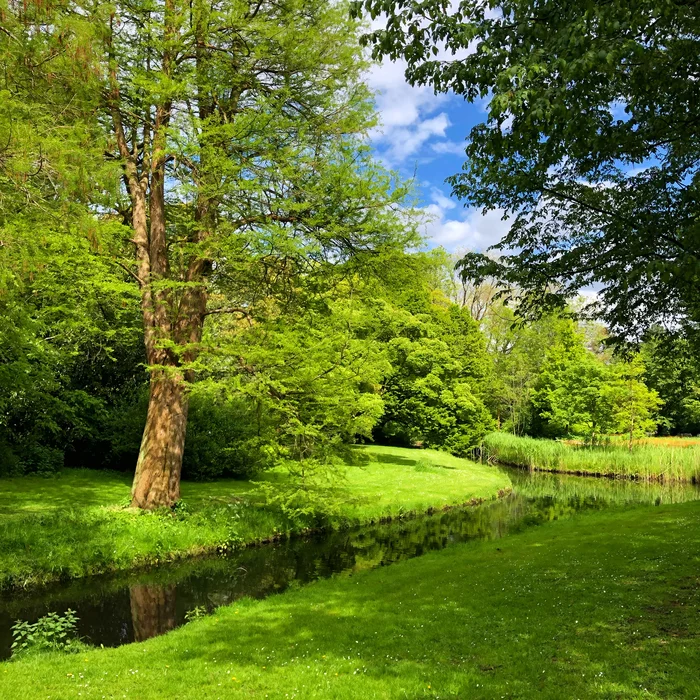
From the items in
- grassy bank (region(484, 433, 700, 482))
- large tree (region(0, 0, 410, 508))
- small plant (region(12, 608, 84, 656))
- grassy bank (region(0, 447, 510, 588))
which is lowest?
small plant (region(12, 608, 84, 656))

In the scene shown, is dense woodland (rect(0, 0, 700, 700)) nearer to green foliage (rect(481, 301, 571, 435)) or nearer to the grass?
the grass

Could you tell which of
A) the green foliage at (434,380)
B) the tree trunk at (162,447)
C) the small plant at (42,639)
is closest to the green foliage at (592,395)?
the green foliage at (434,380)

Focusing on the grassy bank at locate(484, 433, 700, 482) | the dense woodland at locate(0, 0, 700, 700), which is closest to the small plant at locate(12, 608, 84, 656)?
the dense woodland at locate(0, 0, 700, 700)

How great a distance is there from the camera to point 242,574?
13.2 metres

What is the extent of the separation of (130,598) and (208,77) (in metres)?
12.8

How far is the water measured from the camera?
10.2 m

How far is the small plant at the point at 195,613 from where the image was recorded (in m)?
10.1

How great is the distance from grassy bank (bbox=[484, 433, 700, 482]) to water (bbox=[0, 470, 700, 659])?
7494 millimetres

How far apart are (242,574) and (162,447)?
14.3 ft

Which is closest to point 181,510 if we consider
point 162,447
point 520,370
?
point 162,447

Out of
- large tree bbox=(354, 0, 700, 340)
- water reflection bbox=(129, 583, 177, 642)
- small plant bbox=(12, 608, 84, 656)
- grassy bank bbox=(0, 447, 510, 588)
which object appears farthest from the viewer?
grassy bank bbox=(0, 447, 510, 588)

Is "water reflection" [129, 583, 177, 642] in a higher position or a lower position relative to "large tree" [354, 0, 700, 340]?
lower

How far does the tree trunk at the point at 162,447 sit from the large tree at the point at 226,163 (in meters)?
0.04

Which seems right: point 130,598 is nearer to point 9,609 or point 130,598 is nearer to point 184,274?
point 9,609
